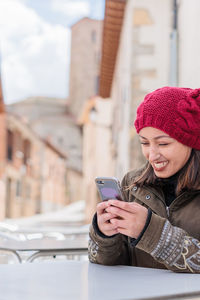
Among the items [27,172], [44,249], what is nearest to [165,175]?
[44,249]

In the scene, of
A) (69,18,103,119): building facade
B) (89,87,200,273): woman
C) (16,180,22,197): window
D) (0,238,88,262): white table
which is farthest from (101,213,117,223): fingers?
(69,18,103,119): building facade

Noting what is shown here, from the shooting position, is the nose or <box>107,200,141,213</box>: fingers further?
the nose

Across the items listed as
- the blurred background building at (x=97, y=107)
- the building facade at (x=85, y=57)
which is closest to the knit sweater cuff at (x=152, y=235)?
the blurred background building at (x=97, y=107)

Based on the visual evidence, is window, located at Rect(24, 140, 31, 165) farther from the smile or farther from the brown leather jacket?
the smile

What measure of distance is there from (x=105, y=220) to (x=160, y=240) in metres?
0.21

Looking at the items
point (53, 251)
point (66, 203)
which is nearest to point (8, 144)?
point (66, 203)

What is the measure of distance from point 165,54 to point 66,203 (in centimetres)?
3561

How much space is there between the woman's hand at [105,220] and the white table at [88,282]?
0.12m

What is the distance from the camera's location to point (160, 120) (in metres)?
1.76

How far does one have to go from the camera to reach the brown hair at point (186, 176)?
1749mm

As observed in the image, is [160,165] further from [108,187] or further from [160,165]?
[108,187]

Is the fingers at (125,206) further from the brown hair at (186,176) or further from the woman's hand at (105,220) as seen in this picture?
the brown hair at (186,176)

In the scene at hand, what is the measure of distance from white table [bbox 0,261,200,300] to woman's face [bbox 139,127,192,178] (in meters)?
0.36

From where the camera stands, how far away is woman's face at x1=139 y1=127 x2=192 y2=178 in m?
1.77
